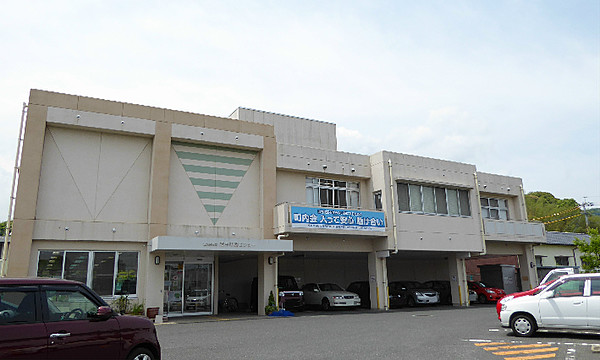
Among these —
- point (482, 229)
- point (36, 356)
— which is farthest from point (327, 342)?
point (482, 229)

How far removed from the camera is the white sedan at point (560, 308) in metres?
11.2

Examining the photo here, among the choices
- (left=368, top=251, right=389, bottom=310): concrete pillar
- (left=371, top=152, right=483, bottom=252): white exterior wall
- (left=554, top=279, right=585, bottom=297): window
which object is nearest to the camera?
(left=554, top=279, right=585, bottom=297): window

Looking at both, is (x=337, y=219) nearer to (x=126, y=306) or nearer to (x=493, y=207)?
(x=126, y=306)

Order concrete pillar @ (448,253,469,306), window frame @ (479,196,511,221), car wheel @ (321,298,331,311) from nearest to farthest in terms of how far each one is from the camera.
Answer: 1. car wheel @ (321,298,331,311)
2. concrete pillar @ (448,253,469,306)
3. window frame @ (479,196,511,221)

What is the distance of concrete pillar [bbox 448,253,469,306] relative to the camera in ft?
88.8

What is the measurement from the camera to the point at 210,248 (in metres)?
18.9

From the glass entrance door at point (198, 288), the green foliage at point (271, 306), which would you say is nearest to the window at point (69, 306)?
the glass entrance door at point (198, 288)

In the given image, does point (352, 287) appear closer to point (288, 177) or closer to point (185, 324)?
point (288, 177)

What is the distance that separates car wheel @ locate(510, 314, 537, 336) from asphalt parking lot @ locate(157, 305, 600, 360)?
0.23 metres

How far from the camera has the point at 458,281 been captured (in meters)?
27.2

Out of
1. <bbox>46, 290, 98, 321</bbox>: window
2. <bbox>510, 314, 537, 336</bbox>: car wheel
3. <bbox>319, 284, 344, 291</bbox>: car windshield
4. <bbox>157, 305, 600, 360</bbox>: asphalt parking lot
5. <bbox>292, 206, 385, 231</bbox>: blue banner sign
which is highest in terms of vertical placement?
<bbox>292, 206, 385, 231</bbox>: blue banner sign

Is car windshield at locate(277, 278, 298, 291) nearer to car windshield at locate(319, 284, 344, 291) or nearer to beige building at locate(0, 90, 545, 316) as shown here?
car windshield at locate(319, 284, 344, 291)

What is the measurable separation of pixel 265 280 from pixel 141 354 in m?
14.5

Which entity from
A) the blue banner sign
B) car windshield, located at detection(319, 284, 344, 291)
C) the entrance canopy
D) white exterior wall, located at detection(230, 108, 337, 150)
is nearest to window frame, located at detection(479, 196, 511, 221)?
the blue banner sign
